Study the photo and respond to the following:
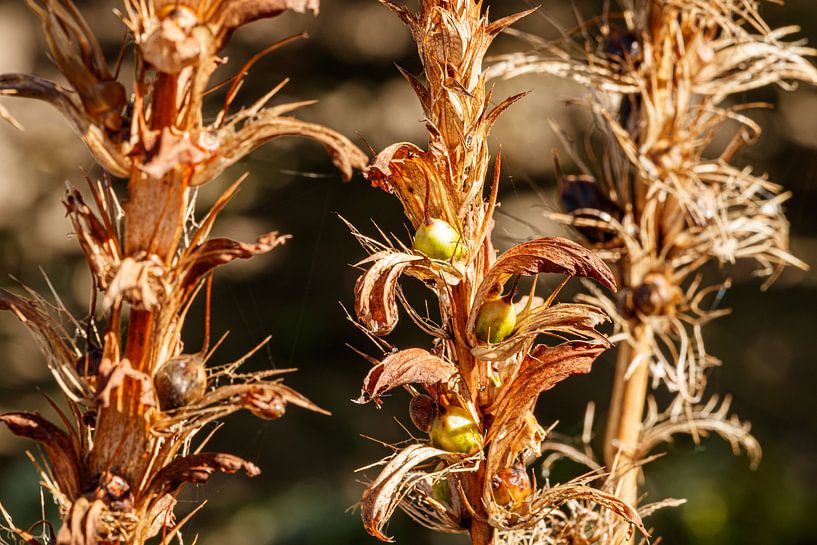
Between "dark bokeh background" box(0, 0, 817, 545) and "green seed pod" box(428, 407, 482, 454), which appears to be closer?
"green seed pod" box(428, 407, 482, 454)

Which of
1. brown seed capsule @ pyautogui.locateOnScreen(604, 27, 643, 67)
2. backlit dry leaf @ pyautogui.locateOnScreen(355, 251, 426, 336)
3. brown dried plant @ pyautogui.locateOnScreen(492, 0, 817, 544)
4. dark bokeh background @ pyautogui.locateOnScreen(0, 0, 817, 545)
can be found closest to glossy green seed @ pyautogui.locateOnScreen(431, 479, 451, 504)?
backlit dry leaf @ pyautogui.locateOnScreen(355, 251, 426, 336)

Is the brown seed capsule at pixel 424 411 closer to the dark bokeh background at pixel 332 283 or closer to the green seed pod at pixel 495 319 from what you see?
the green seed pod at pixel 495 319

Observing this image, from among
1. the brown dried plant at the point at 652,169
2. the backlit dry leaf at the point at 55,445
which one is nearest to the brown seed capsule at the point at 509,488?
the backlit dry leaf at the point at 55,445

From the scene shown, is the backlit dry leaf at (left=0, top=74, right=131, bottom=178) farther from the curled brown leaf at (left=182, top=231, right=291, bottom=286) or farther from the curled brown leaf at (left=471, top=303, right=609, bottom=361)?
the curled brown leaf at (left=471, top=303, right=609, bottom=361)

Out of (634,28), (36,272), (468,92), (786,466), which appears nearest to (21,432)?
(468,92)

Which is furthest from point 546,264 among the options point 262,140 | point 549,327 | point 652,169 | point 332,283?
point 332,283

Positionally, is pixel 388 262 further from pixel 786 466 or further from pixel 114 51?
pixel 114 51

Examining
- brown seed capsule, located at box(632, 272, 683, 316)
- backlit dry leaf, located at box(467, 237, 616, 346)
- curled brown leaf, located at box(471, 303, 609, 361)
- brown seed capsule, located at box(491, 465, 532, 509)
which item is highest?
backlit dry leaf, located at box(467, 237, 616, 346)
